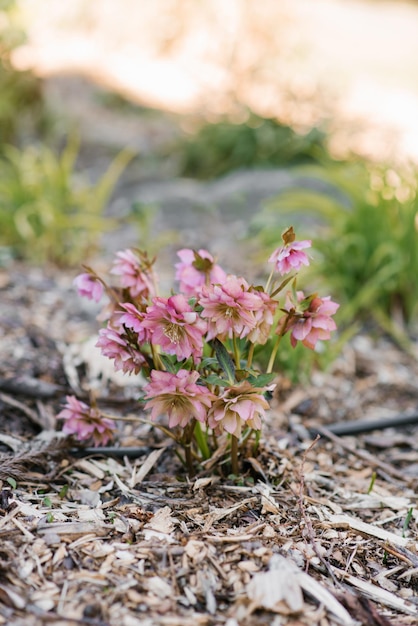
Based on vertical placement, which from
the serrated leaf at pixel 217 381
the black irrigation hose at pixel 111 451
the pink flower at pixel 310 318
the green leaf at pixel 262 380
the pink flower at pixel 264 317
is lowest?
the black irrigation hose at pixel 111 451

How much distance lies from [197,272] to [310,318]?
31cm

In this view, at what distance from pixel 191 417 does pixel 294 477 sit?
419mm

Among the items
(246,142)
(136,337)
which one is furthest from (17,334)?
(246,142)

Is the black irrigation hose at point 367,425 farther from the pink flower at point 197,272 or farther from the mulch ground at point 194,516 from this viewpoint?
the pink flower at point 197,272

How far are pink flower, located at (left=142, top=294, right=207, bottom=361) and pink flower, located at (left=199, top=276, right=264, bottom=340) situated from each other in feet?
0.09

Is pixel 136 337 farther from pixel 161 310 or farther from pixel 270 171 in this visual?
pixel 270 171

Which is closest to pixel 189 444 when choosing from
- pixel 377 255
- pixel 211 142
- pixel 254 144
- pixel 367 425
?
pixel 367 425

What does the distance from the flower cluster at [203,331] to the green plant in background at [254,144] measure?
377 centimetres

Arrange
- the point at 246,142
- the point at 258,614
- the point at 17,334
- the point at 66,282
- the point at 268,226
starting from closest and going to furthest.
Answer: the point at 258,614, the point at 17,334, the point at 66,282, the point at 268,226, the point at 246,142

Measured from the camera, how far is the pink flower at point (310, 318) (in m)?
1.54

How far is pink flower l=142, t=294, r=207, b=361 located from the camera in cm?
143

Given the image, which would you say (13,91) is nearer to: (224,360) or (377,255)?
(377,255)

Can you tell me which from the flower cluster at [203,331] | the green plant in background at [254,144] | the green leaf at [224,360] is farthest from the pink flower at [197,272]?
the green plant in background at [254,144]

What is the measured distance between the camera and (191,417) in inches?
61.0
